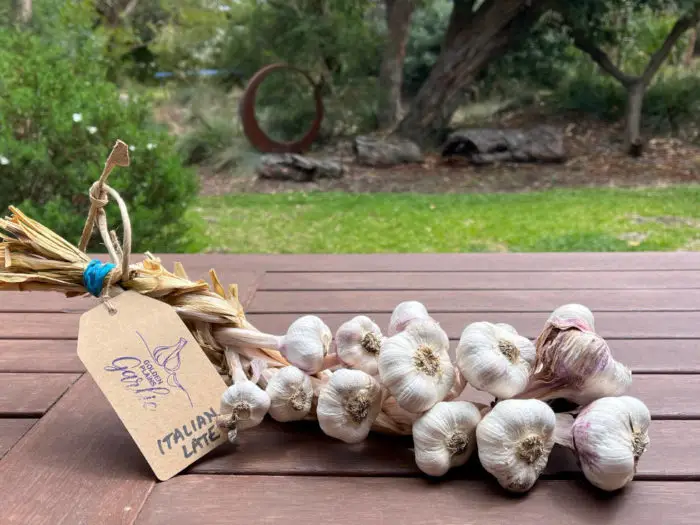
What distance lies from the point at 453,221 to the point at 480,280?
356cm

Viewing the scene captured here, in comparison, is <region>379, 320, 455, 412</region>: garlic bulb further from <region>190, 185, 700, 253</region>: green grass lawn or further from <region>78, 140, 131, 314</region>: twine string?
<region>190, 185, 700, 253</region>: green grass lawn

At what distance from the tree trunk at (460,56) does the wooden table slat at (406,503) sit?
23.4 feet

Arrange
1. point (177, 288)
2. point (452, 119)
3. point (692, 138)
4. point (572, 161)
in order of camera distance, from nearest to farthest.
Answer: point (177, 288)
point (572, 161)
point (692, 138)
point (452, 119)

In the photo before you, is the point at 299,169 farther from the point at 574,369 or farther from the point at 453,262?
the point at 574,369

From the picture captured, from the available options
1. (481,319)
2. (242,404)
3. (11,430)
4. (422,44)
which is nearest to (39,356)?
(11,430)

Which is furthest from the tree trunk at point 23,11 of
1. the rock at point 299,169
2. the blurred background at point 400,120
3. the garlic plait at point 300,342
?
the garlic plait at point 300,342

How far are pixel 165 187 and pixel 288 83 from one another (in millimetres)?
5408

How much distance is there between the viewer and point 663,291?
4.30 feet

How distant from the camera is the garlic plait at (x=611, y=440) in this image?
2.11 feet

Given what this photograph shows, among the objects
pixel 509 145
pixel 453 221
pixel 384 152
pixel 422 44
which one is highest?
pixel 422 44

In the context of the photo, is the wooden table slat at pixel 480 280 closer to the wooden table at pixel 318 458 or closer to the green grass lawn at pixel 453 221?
the wooden table at pixel 318 458

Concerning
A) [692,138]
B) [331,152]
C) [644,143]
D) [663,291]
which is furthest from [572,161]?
[663,291]

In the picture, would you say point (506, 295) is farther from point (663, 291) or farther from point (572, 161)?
point (572, 161)

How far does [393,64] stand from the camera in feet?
26.7
